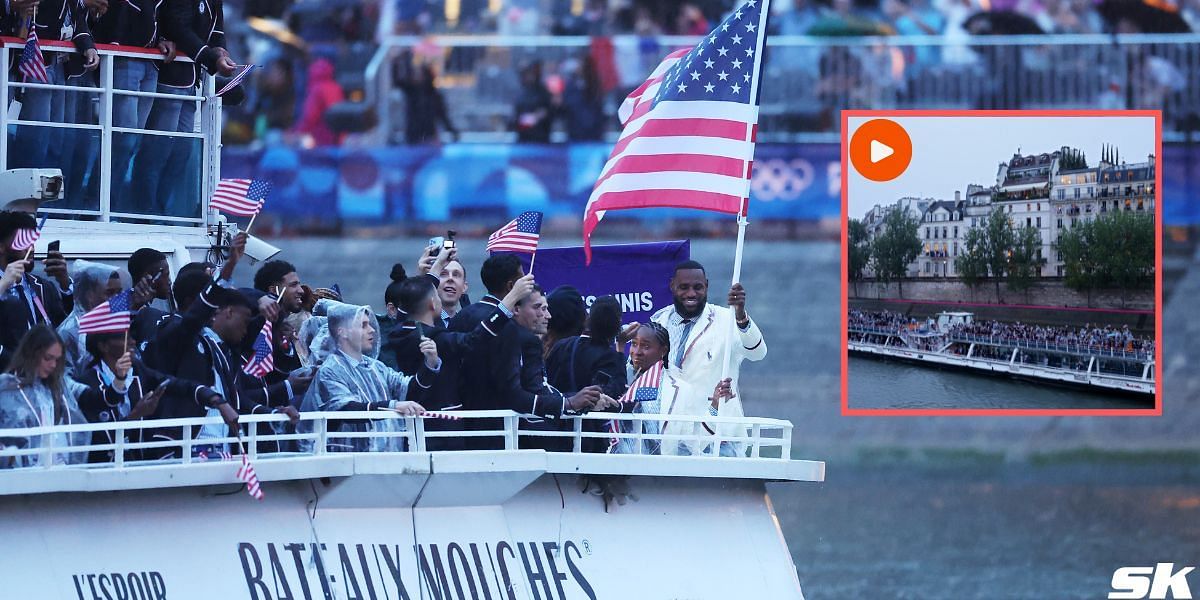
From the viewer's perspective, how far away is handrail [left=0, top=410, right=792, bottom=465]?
12570mm

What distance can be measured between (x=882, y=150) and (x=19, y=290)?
9461 millimetres

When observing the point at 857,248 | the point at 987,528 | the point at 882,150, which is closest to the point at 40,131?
the point at 857,248

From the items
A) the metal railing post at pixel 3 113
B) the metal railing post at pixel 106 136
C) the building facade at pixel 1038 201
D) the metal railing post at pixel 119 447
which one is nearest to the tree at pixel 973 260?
the building facade at pixel 1038 201

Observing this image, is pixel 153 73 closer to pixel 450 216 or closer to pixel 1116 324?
pixel 1116 324

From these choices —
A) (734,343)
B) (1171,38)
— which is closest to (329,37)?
(1171,38)

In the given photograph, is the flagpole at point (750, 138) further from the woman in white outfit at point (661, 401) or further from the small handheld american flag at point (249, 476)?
the small handheld american flag at point (249, 476)

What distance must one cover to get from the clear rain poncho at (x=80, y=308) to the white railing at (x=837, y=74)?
55.1 feet

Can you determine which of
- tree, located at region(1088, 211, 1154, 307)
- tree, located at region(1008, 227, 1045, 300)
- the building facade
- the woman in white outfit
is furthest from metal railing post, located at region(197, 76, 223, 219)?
tree, located at region(1088, 211, 1154, 307)

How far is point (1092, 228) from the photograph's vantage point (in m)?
20.5

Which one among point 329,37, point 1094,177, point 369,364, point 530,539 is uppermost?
point 329,37

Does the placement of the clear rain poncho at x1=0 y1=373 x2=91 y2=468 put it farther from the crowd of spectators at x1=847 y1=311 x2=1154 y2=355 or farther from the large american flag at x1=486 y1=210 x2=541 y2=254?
the crowd of spectators at x1=847 y1=311 x2=1154 y2=355

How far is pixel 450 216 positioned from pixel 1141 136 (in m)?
12.8

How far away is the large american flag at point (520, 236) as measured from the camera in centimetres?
1515

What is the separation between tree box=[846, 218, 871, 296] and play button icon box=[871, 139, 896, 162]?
1242 millimetres
